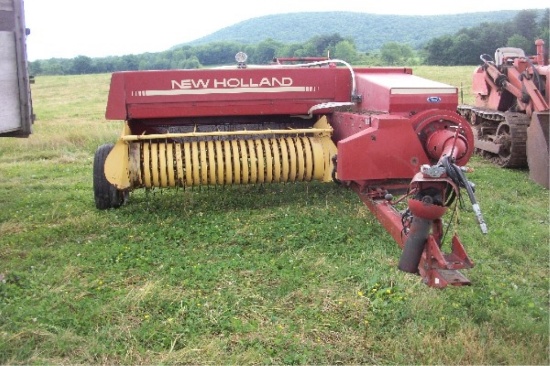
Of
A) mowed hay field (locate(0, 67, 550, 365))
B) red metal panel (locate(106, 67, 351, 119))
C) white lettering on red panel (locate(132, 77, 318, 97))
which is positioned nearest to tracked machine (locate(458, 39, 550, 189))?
mowed hay field (locate(0, 67, 550, 365))

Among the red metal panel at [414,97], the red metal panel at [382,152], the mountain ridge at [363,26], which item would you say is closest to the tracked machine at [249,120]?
the red metal panel at [414,97]

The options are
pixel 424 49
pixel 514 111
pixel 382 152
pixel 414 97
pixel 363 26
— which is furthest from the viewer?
pixel 363 26

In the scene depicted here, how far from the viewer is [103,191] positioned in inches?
248

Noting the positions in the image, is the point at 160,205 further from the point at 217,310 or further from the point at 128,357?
the point at 128,357

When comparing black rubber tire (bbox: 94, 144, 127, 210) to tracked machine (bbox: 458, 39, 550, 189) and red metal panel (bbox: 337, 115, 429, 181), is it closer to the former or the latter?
red metal panel (bbox: 337, 115, 429, 181)

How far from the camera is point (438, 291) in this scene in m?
4.04

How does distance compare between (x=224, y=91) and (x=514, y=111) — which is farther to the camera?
(x=514, y=111)

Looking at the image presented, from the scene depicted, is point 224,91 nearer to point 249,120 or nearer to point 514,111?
point 249,120

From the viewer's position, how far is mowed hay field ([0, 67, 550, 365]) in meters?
3.45

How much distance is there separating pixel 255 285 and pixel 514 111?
6347 mm

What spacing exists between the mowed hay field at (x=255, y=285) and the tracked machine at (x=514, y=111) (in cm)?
75

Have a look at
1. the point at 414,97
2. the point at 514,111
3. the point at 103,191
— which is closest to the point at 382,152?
the point at 414,97

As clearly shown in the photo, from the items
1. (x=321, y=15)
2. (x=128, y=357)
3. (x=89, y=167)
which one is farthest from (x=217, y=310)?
(x=321, y=15)

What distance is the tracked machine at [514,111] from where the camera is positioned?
7398mm
